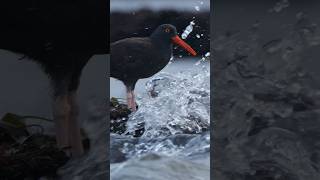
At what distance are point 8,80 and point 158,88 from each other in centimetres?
131

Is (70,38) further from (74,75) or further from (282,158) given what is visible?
(282,158)

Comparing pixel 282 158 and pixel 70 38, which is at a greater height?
pixel 70 38

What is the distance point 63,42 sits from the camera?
195 inches

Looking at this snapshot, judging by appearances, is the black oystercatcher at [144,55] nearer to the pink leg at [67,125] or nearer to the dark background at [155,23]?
the dark background at [155,23]

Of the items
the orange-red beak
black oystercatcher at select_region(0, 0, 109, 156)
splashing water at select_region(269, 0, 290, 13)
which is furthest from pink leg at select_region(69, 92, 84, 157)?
splashing water at select_region(269, 0, 290, 13)

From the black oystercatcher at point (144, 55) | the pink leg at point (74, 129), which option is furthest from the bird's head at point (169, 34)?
the pink leg at point (74, 129)

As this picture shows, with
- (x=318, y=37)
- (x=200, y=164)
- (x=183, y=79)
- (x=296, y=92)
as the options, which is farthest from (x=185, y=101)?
(x=318, y=37)

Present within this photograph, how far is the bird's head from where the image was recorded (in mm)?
5062

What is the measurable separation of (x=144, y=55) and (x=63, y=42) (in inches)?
28.9

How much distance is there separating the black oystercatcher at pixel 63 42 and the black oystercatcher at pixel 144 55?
194 mm

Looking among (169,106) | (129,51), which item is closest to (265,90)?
(169,106)

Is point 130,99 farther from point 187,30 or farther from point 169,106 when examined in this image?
point 187,30

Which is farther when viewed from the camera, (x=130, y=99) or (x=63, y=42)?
(x=130, y=99)

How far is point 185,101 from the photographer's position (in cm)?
509
